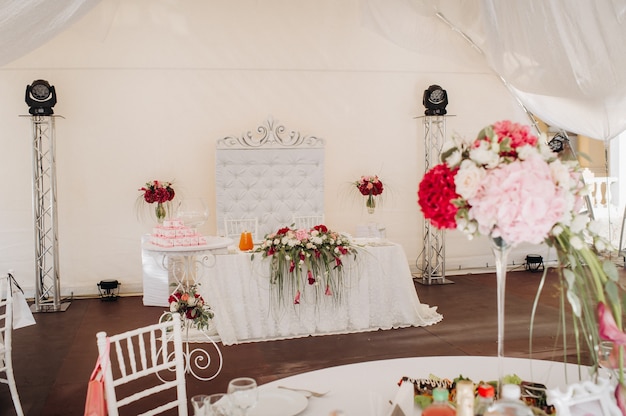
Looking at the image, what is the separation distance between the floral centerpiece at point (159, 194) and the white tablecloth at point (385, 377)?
4.93 metres

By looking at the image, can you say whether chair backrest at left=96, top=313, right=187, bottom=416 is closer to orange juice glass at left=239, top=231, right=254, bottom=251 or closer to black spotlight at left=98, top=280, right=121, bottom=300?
orange juice glass at left=239, top=231, right=254, bottom=251

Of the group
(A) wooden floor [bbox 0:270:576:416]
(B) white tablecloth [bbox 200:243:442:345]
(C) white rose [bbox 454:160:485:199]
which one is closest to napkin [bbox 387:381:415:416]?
(C) white rose [bbox 454:160:485:199]

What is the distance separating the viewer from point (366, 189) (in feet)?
23.2

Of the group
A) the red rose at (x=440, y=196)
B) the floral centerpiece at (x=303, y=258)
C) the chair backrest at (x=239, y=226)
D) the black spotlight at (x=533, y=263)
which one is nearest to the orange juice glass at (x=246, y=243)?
the floral centerpiece at (x=303, y=258)

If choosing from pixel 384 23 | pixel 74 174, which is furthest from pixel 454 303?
pixel 74 174

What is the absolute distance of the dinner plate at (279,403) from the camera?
159cm

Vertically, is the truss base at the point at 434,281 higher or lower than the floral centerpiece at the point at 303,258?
lower

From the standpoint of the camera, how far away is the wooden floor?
3.95 metres

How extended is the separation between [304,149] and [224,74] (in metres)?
1.32

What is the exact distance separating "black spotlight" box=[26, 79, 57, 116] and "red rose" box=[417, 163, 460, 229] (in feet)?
18.7

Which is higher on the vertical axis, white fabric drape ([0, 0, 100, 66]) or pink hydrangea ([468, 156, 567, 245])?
white fabric drape ([0, 0, 100, 66])

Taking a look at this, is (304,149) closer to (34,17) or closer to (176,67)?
(176,67)

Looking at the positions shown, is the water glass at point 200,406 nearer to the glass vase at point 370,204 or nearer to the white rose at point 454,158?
the white rose at point 454,158

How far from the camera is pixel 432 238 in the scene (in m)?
7.71
